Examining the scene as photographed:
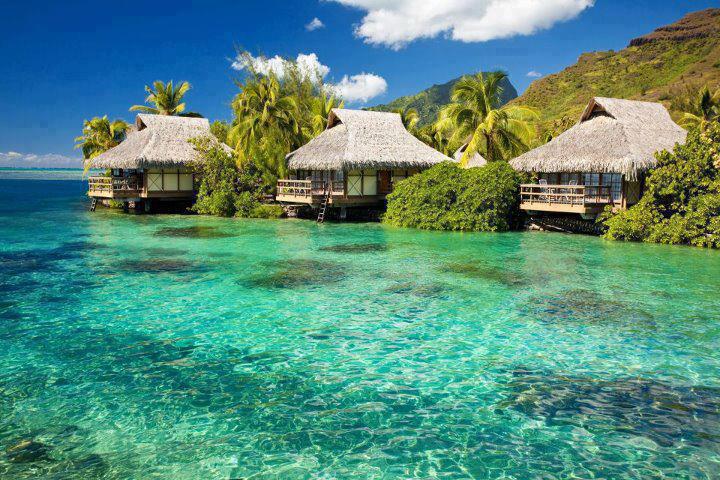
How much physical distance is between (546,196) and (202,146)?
19423mm

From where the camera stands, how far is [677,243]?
69.2 ft

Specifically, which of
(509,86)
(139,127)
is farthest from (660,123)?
(509,86)

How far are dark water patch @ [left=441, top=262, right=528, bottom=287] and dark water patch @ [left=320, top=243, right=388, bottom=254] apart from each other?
355 cm

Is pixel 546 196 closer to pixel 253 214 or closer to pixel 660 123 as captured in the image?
pixel 660 123

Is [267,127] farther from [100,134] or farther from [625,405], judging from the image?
[625,405]

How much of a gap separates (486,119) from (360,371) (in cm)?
2362

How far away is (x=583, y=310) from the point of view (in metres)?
11.6

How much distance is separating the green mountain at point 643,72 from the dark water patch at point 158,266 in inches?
1968

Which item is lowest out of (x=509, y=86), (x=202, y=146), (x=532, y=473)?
(x=532, y=473)

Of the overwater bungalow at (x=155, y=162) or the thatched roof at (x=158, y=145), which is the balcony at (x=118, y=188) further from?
the thatched roof at (x=158, y=145)

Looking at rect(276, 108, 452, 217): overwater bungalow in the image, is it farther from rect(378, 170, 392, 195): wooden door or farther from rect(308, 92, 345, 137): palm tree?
rect(308, 92, 345, 137): palm tree

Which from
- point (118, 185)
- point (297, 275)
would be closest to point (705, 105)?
point (297, 275)

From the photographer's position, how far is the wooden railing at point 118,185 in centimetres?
3372

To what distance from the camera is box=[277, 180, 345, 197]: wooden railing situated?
29312 millimetres
